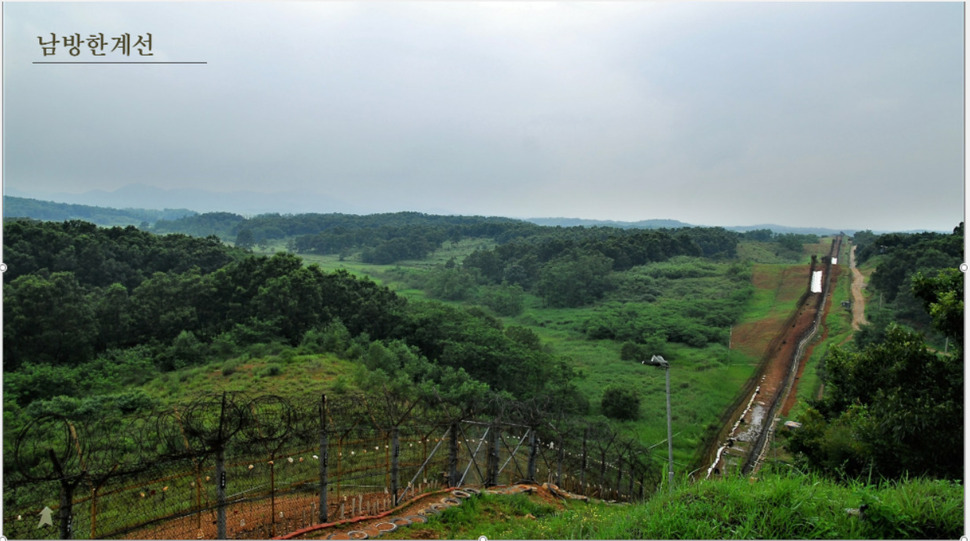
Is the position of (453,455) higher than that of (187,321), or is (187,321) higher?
(453,455)

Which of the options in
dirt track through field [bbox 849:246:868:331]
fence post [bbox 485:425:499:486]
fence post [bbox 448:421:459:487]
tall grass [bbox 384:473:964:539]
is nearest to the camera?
tall grass [bbox 384:473:964:539]

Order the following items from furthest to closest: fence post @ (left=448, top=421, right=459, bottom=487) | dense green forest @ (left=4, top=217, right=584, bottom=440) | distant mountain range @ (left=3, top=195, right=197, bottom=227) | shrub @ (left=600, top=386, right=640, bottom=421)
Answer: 1. distant mountain range @ (left=3, top=195, right=197, bottom=227)
2. shrub @ (left=600, top=386, right=640, bottom=421)
3. dense green forest @ (left=4, top=217, right=584, bottom=440)
4. fence post @ (left=448, top=421, right=459, bottom=487)

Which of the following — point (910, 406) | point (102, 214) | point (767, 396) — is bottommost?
point (767, 396)

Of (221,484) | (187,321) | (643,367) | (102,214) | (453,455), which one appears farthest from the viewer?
(102,214)

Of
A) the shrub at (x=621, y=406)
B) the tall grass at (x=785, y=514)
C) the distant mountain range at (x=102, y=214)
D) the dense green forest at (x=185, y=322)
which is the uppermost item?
the distant mountain range at (x=102, y=214)

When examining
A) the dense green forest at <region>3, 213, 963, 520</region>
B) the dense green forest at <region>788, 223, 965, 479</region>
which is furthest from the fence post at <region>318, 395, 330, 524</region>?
the dense green forest at <region>3, 213, 963, 520</region>

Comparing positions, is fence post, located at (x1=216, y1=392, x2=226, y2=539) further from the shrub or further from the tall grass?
the shrub

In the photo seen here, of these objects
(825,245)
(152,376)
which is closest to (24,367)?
(152,376)

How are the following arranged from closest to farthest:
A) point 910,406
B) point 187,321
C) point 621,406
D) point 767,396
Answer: point 910,406, point 621,406, point 767,396, point 187,321

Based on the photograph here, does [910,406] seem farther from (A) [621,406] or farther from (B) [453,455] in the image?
(A) [621,406]

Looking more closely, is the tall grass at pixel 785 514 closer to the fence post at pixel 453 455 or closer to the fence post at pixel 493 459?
the fence post at pixel 453 455

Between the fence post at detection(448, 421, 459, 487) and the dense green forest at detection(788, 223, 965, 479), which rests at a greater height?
the dense green forest at detection(788, 223, 965, 479)

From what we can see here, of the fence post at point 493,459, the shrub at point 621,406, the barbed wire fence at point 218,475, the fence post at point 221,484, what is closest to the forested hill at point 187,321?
the shrub at point 621,406

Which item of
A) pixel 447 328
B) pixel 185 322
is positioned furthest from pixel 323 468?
pixel 185 322
